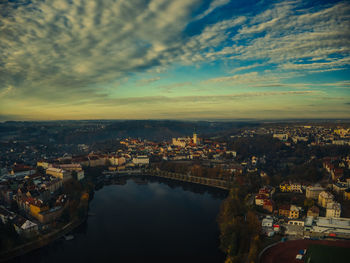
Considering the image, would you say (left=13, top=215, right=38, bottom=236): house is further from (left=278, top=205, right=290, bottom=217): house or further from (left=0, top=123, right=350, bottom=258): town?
(left=278, top=205, right=290, bottom=217): house

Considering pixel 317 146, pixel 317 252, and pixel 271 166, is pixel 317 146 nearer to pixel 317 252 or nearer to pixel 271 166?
pixel 271 166

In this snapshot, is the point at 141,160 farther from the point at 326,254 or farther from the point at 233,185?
the point at 326,254

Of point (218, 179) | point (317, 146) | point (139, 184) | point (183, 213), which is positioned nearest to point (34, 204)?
point (183, 213)

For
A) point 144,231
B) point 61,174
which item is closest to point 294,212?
point 144,231

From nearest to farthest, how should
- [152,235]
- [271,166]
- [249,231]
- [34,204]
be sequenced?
[249,231], [152,235], [34,204], [271,166]

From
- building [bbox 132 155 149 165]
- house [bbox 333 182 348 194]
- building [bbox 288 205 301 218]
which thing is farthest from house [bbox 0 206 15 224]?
building [bbox 132 155 149 165]

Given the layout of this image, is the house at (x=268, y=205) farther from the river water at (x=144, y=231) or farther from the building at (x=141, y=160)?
the building at (x=141, y=160)

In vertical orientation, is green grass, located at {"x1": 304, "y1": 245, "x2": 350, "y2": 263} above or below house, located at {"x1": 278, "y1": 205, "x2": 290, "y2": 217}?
below
